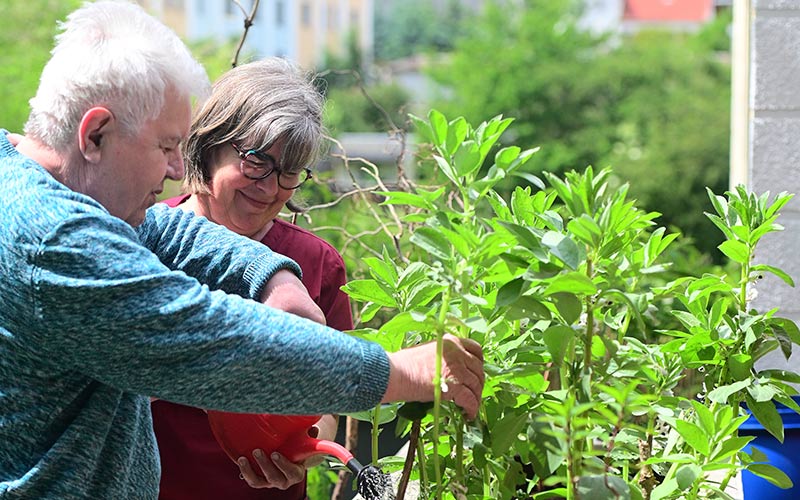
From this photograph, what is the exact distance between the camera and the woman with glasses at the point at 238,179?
212 cm

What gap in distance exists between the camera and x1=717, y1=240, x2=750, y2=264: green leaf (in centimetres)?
171

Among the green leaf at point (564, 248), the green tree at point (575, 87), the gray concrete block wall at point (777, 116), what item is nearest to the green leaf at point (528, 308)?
the green leaf at point (564, 248)

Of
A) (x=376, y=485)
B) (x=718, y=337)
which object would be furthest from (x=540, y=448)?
(x=718, y=337)

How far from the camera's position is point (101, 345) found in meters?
1.28

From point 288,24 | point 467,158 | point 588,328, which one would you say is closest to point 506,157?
point 467,158

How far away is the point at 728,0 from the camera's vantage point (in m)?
57.8

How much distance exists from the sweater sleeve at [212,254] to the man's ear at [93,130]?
0.88ft

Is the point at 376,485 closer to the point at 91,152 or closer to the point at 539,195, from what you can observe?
the point at 539,195

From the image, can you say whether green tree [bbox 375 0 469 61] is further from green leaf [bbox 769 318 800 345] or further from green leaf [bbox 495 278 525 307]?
green leaf [bbox 495 278 525 307]

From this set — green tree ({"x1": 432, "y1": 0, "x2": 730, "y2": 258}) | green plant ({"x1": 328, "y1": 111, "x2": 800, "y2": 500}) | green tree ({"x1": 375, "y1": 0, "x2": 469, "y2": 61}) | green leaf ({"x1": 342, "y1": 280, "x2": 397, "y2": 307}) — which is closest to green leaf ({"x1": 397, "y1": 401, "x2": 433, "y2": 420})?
green plant ({"x1": 328, "y1": 111, "x2": 800, "y2": 500})

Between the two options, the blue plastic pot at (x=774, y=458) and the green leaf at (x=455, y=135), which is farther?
the blue plastic pot at (x=774, y=458)

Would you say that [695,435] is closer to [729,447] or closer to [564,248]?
[729,447]

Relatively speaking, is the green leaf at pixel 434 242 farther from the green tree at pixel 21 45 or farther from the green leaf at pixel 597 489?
the green tree at pixel 21 45

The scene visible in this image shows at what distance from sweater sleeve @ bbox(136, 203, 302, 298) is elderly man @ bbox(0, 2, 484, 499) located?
0.15 metres
